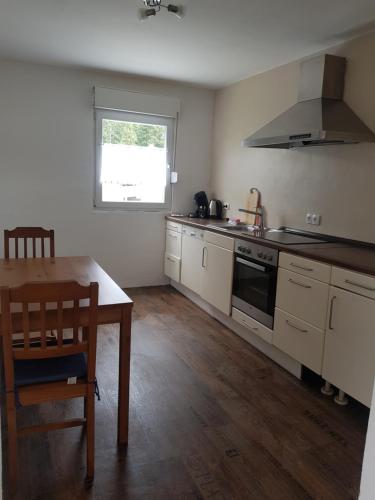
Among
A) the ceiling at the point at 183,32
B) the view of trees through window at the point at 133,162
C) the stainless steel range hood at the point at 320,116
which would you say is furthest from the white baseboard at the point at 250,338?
the ceiling at the point at 183,32

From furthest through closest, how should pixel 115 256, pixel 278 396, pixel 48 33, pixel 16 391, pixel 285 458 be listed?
pixel 115 256
pixel 48 33
pixel 278 396
pixel 285 458
pixel 16 391

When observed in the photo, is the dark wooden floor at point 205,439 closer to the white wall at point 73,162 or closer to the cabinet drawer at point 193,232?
the cabinet drawer at point 193,232

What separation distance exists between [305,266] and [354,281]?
40 centimetres

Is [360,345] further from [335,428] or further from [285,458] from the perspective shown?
[285,458]

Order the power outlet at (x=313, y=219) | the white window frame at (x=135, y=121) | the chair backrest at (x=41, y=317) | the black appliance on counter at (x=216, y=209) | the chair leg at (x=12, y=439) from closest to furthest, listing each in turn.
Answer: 1. the chair backrest at (x=41, y=317)
2. the chair leg at (x=12, y=439)
3. the power outlet at (x=313, y=219)
4. the white window frame at (x=135, y=121)
5. the black appliance on counter at (x=216, y=209)

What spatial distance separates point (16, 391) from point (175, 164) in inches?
142

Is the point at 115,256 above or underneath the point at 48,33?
underneath

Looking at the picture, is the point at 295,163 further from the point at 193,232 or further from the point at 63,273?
the point at 63,273

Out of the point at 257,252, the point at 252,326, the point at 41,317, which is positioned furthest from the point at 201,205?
the point at 41,317

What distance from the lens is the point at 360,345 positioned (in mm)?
2186

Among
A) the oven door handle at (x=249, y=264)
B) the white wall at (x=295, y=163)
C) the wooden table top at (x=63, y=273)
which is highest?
the white wall at (x=295, y=163)

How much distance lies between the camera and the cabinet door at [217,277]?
3.48 meters

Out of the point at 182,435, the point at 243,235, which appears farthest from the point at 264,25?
the point at 182,435

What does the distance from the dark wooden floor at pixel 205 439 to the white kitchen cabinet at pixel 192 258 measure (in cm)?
109
